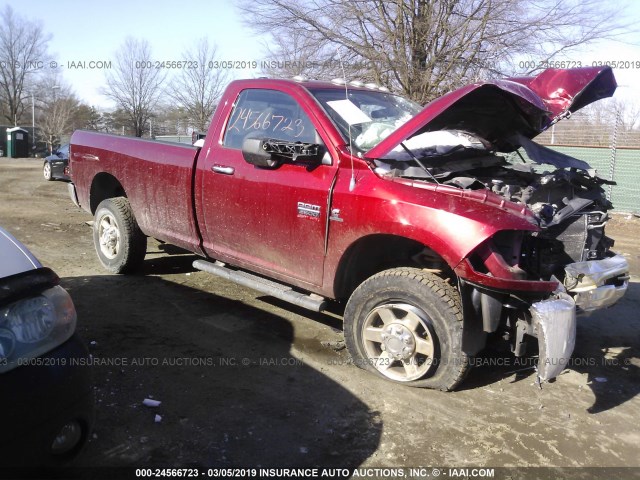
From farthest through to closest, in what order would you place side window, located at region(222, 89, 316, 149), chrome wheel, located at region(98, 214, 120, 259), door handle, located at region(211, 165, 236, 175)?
chrome wheel, located at region(98, 214, 120, 259)
door handle, located at region(211, 165, 236, 175)
side window, located at region(222, 89, 316, 149)

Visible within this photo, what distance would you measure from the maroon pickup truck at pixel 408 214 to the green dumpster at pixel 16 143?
108ft

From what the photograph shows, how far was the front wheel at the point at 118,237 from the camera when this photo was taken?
5570 millimetres

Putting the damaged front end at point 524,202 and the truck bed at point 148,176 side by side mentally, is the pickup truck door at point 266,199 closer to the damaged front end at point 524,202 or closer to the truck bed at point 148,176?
the truck bed at point 148,176

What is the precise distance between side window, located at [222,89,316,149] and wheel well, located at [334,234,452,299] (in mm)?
905

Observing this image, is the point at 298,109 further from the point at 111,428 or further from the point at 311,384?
the point at 111,428

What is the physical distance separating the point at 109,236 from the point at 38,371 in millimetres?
4102

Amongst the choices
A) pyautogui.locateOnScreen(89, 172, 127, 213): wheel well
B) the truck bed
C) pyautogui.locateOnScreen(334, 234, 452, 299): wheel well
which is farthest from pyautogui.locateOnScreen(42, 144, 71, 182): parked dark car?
pyautogui.locateOnScreen(334, 234, 452, 299): wheel well

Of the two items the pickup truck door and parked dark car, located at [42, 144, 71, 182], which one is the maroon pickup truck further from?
parked dark car, located at [42, 144, 71, 182]

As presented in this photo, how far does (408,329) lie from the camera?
3488mm

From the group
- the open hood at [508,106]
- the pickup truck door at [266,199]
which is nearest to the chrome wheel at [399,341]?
the pickup truck door at [266,199]

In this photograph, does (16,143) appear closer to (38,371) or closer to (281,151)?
(281,151)

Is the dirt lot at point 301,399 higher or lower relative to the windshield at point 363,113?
lower

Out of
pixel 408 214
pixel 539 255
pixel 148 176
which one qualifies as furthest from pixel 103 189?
pixel 539 255

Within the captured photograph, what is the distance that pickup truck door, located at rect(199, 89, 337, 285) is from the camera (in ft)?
12.6
